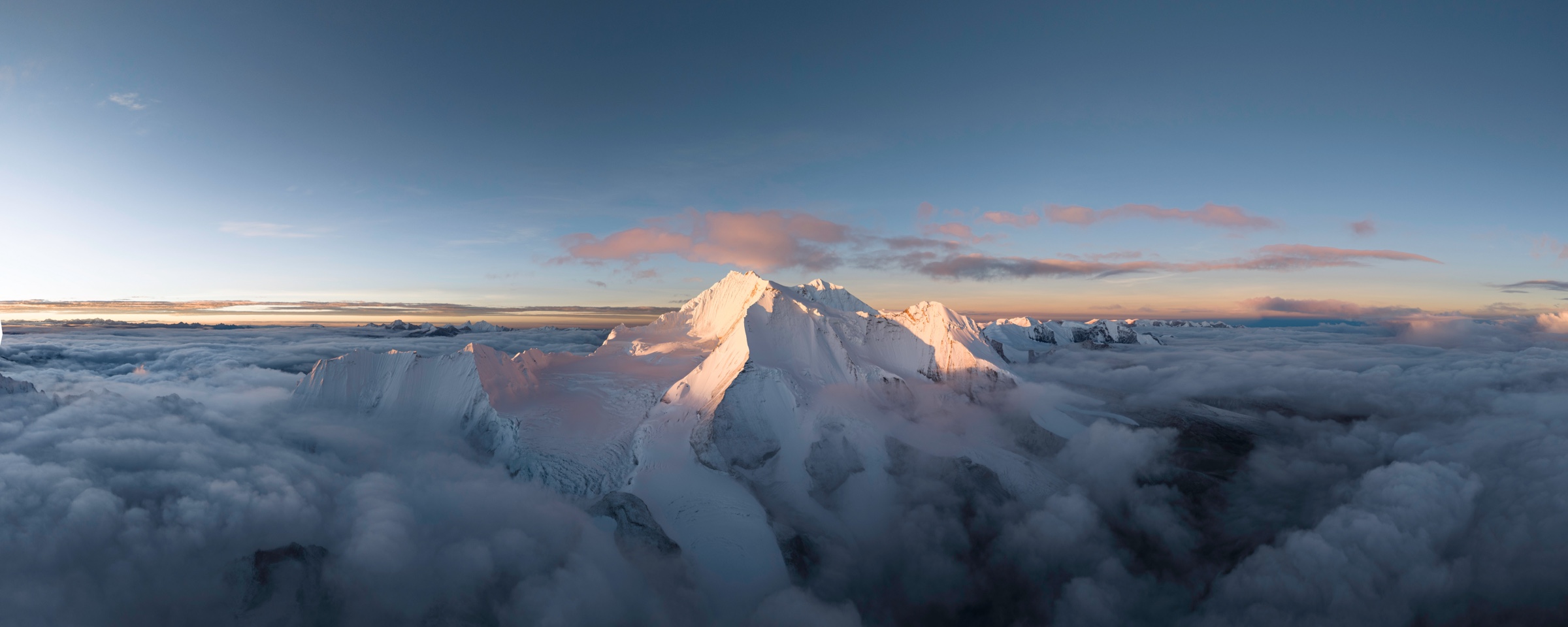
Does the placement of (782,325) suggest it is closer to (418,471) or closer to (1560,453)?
(418,471)

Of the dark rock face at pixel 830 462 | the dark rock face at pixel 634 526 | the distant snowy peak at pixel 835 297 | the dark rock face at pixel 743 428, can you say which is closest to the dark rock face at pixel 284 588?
the dark rock face at pixel 634 526

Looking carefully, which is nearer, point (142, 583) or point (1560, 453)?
point (142, 583)

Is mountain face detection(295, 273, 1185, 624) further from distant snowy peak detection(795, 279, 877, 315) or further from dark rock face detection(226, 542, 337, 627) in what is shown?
distant snowy peak detection(795, 279, 877, 315)

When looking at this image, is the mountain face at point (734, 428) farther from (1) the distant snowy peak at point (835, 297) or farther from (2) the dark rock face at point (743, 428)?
(1) the distant snowy peak at point (835, 297)

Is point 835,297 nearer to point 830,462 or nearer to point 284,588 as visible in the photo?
point 830,462

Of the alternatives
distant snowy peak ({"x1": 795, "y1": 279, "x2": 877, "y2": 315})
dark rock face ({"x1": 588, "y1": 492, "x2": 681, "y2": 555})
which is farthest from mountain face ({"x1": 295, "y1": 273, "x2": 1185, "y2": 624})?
distant snowy peak ({"x1": 795, "y1": 279, "x2": 877, "y2": 315})

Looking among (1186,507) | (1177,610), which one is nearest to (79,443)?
(1177,610)

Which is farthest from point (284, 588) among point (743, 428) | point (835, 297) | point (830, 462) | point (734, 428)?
point (835, 297)

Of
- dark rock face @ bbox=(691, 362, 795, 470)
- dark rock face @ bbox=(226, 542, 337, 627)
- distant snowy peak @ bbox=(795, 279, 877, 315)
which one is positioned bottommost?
dark rock face @ bbox=(226, 542, 337, 627)
